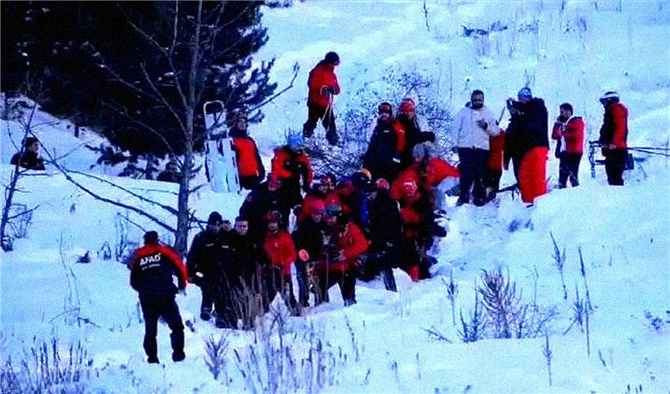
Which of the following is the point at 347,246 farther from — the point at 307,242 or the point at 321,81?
the point at 321,81

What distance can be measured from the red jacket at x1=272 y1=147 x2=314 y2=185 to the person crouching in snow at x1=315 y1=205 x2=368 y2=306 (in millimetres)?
1902

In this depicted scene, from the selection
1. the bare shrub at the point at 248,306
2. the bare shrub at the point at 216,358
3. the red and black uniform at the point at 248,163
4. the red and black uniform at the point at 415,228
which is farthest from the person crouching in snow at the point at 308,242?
the bare shrub at the point at 216,358

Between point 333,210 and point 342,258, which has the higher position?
point 333,210

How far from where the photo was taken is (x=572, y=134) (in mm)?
14656

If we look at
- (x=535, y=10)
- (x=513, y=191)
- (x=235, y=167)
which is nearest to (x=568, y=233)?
(x=513, y=191)

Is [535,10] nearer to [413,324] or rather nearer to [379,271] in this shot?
[379,271]

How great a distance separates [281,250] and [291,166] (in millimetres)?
2324

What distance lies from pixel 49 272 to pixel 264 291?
4833 mm

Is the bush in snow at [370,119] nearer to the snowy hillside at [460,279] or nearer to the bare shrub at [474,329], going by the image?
the snowy hillside at [460,279]

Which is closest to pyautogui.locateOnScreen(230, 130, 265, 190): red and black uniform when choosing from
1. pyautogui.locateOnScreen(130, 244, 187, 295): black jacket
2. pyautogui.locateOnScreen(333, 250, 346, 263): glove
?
pyautogui.locateOnScreen(333, 250, 346, 263): glove

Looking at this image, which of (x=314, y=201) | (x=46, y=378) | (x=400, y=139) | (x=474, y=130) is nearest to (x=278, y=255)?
(x=314, y=201)

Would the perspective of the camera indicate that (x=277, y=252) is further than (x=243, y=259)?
Yes

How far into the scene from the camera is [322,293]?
42.1ft

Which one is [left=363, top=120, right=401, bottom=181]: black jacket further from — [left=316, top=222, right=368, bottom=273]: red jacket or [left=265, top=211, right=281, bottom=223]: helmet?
[left=265, top=211, right=281, bottom=223]: helmet
